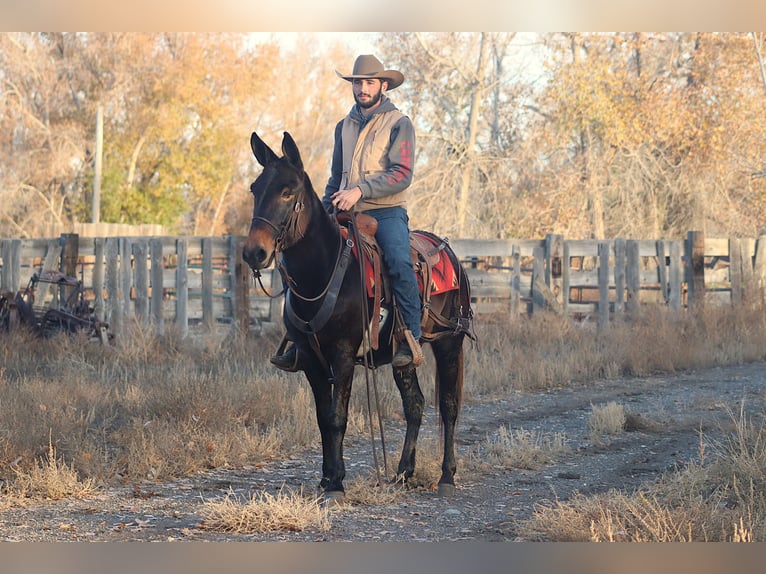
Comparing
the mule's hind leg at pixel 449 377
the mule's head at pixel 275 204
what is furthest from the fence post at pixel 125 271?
the mule's head at pixel 275 204

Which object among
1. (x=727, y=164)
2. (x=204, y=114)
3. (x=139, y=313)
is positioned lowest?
(x=139, y=313)

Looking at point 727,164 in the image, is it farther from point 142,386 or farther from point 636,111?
point 142,386

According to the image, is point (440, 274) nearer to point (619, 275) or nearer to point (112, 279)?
point (112, 279)

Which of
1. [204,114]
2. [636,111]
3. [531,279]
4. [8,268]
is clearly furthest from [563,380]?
[204,114]

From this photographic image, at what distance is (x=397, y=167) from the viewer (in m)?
7.17

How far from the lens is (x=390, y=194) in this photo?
720 centimetres

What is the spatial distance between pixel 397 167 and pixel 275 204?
121cm

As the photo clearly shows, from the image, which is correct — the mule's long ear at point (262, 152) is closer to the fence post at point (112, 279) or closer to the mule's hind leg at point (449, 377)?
the mule's hind leg at point (449, 377)

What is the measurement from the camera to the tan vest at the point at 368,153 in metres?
7.25

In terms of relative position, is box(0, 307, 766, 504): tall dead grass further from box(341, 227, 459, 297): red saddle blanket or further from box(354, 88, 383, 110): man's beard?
box(354, 88, 383, 110): man's beard

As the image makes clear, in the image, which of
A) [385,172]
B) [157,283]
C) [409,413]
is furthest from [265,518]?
[157,283]

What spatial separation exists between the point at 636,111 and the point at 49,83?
2164 cm

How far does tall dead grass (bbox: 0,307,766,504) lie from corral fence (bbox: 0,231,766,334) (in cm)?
97

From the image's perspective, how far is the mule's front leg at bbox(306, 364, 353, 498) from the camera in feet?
22.5
